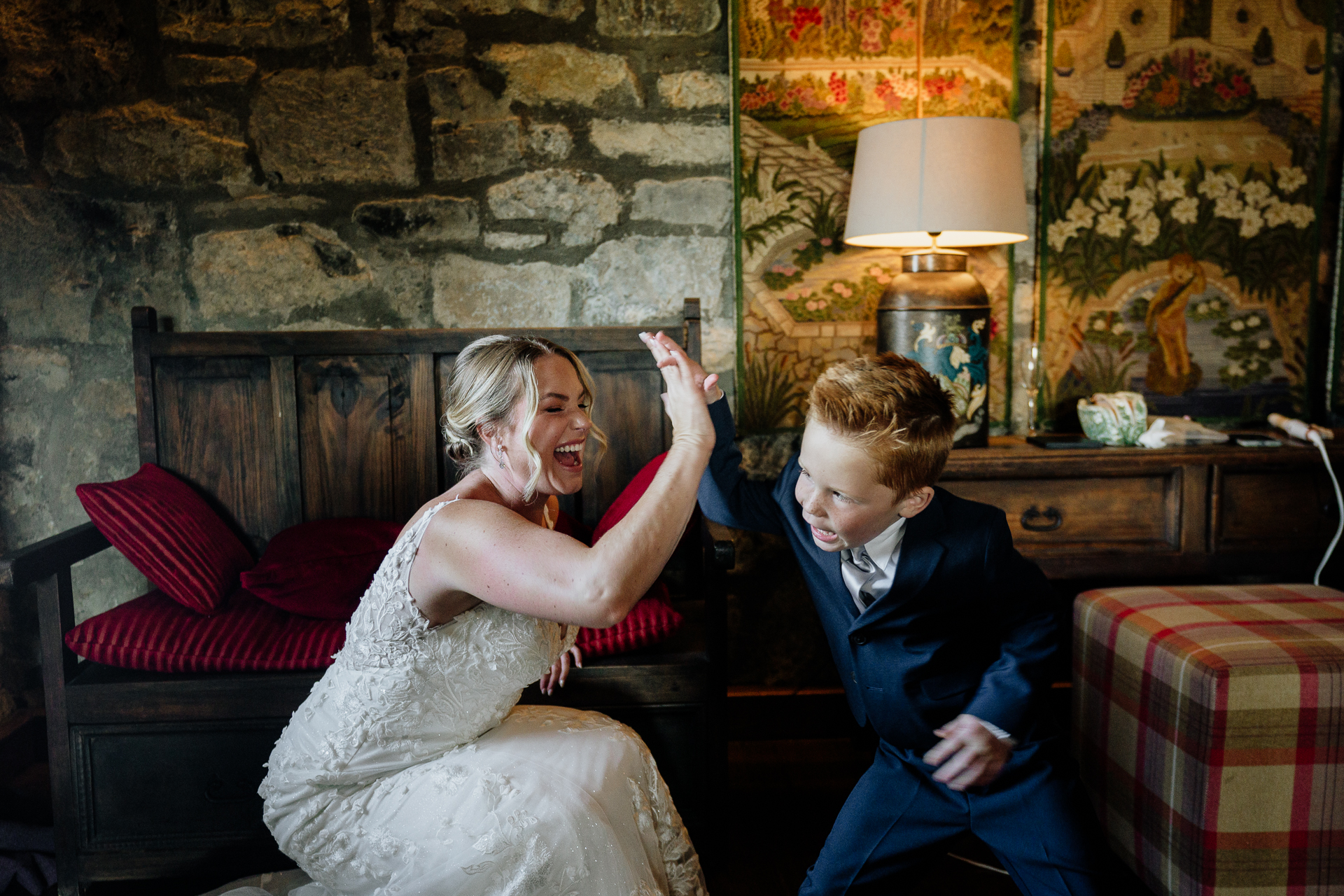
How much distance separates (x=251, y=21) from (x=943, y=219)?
2.21 metres

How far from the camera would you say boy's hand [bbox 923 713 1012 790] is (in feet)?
4.57

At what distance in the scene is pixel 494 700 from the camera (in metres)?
1.50

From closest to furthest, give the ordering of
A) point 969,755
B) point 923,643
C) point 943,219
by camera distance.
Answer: point 969,755 < point 923,643 < point 943,219

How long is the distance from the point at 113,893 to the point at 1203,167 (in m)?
3.79

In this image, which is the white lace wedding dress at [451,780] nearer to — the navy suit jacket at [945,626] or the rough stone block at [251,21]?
the navy suit jacket at [945,626]

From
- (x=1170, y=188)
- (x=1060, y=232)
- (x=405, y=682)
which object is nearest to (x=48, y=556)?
(x=405, y=682)

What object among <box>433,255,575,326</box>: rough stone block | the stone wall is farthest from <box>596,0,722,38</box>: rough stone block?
<box>433,255,575,326</box>: rough stone block

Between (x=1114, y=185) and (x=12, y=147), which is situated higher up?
(x=12, y=147)

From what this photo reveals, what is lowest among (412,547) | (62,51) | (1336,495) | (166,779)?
(166,779)

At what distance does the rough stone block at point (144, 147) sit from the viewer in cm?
261

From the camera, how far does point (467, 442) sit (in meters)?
1.60

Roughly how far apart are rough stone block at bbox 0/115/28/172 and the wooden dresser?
9.87ft

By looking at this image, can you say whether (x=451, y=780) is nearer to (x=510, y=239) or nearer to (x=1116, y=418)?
(x=510, y=239)

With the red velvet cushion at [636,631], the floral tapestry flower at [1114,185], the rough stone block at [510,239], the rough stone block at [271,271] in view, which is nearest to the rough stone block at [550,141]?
the rough stone block at [510,239]
